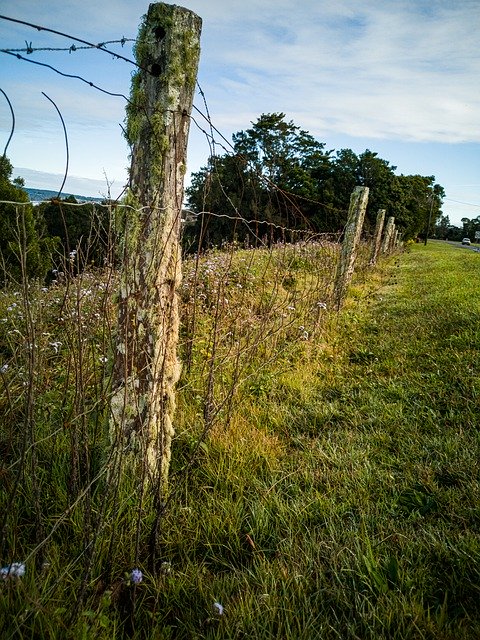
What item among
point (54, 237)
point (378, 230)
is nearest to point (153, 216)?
point (54, 237)

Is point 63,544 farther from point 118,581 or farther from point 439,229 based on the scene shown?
point 439,229

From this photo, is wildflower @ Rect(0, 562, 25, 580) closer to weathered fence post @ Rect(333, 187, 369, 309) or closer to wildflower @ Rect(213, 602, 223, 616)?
wildflower @ Rect(213, 602, 223, 616)

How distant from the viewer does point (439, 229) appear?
102312 millimetres

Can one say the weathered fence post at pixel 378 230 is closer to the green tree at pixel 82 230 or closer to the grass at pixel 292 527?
the grass at pixel 292 527

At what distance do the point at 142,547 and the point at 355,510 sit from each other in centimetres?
124

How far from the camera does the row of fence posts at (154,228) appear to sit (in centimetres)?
189

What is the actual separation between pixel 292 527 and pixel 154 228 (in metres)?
1.81

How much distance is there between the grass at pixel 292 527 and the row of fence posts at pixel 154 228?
0.36 meters

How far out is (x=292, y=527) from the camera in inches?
84.8

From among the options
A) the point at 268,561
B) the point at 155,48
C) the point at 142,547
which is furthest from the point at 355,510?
the point at 155,48

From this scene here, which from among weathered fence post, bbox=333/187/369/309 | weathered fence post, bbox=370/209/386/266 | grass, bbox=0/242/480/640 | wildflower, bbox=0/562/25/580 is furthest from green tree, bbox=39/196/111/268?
weathered fence post, bbox=370/209/386/266

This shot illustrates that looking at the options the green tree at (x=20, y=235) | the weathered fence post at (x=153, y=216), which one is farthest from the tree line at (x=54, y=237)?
the weathered fence post at (x=153, y=216)

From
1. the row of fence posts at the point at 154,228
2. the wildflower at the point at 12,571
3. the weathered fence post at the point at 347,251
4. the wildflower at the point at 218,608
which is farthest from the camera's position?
the weathered fence post at the point at 347,251

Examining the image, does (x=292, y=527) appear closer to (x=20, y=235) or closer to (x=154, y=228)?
(x=154, y=228)
